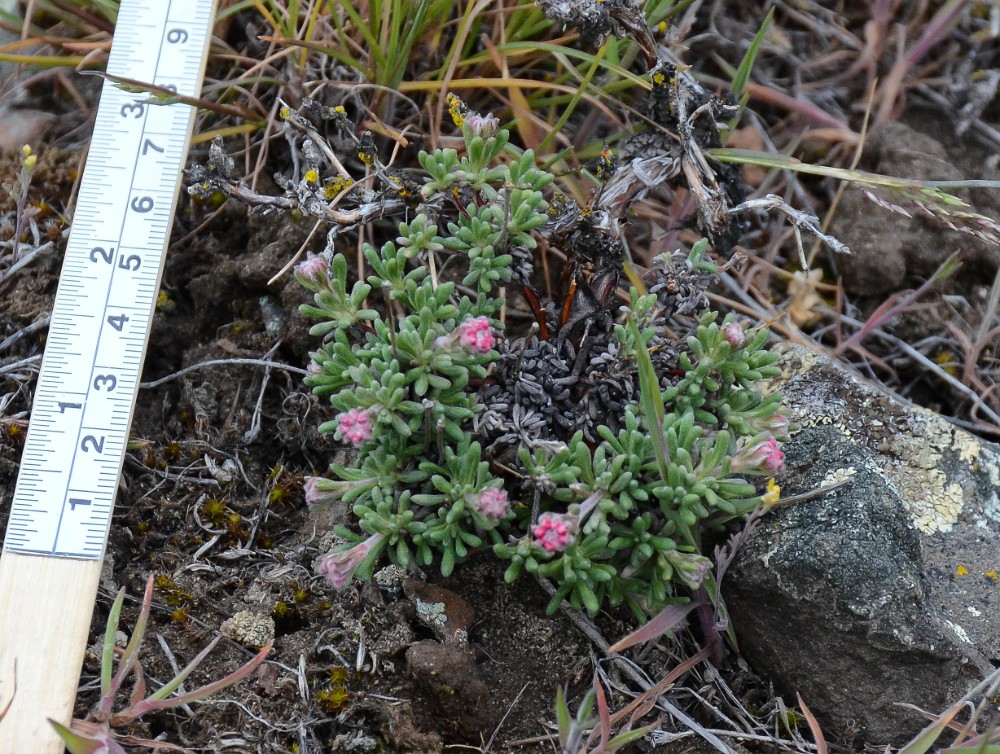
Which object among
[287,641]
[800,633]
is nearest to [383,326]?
[287,641]

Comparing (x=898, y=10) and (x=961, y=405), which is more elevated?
(x=898, y=10)

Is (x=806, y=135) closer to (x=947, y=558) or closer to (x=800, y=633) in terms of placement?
(x=947, y=558)

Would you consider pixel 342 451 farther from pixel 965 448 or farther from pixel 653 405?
pixel 965 448

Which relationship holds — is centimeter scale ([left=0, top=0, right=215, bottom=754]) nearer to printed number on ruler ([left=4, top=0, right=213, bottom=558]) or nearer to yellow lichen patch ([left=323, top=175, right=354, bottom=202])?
printed number on ruler ([left=4, top=0, right=213, bottom=558])

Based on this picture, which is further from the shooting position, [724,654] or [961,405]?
[961,405]

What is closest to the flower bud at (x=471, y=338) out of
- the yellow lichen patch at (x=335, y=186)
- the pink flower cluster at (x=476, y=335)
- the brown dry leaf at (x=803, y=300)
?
the pink flower cluster at (x=476, y=335)

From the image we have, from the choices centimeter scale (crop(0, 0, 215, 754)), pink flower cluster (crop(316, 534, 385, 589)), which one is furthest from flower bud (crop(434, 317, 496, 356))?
centimeter scale (crop(0, 0, 215, 754))
